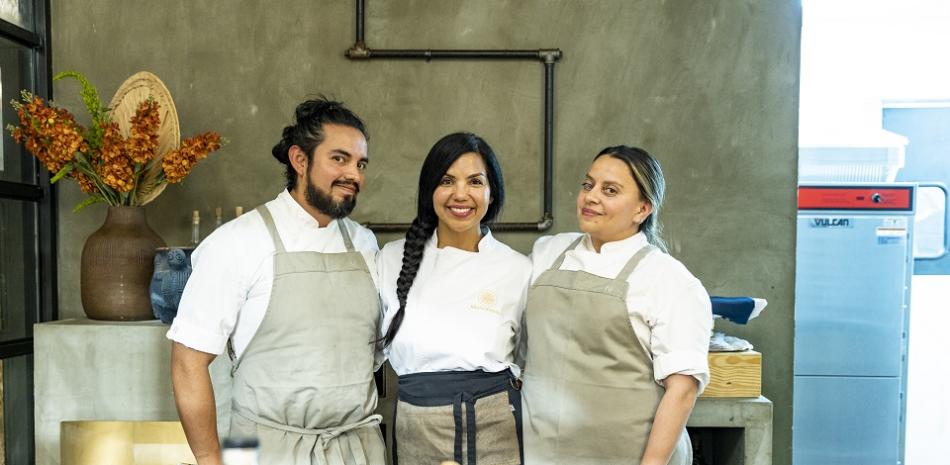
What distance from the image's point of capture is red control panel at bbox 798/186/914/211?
3646mm

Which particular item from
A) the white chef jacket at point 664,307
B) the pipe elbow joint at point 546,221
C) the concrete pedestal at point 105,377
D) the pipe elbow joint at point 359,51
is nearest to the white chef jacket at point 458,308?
the white chef jacket at point 664,307

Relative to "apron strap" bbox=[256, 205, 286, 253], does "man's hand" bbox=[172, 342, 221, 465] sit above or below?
below

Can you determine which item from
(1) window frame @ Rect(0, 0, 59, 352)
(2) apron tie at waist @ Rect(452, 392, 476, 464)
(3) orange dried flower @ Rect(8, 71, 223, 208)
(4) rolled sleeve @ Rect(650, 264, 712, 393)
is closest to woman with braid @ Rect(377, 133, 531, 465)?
(2) apron tie at waist @ Rect(452, 392, 476, 464)

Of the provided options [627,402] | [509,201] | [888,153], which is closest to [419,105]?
[509,201]

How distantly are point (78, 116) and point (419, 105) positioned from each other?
1.24 meters

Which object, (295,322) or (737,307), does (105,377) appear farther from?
(737,307)

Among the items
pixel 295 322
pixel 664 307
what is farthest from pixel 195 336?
Result: pixel 664 307

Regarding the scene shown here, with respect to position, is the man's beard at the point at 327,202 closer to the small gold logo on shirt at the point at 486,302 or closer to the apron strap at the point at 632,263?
the small gold logo on shirt at the point at 486,302

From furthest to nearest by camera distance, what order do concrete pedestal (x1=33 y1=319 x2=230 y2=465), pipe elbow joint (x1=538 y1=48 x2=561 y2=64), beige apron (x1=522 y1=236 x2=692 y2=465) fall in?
pipe elbow joint (x1=538 y1=48 x2=561 y2=64), concrete pedestal (x1=33 y1=319 x2=230 y2=465), beige apron (x1=522 y1=236 x2=692 y2=465)

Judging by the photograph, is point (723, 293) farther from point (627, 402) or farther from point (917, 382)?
point (917, 382)

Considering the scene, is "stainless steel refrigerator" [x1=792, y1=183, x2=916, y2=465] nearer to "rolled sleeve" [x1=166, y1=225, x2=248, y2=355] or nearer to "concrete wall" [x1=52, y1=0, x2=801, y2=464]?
"concrete wall" [x1=52, y1=0, x2=801, y2=464]

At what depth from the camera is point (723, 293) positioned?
9.06ft

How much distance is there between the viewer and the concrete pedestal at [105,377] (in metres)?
2.35

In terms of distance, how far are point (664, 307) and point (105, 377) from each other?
1716 millimetres
